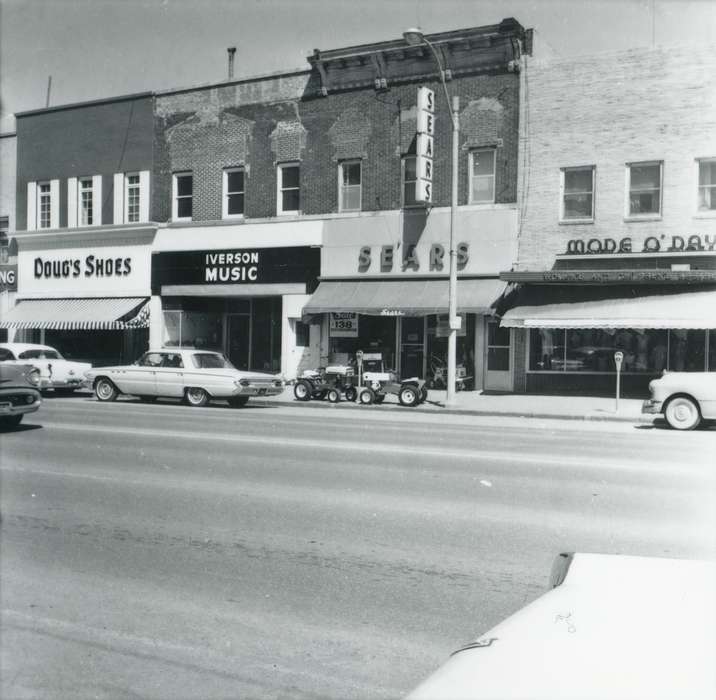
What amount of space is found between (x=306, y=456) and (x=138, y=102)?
21570 millimetres

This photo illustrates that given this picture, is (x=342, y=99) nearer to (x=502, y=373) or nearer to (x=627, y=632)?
(x=502, y=373)

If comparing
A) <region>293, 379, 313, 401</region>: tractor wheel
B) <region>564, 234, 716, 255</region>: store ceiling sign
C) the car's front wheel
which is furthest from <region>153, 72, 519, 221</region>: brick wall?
the car's front wheel

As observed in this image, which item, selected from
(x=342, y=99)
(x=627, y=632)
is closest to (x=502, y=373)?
(x=342, y=99)

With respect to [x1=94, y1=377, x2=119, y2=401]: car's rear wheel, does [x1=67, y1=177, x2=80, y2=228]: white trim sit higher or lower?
higher

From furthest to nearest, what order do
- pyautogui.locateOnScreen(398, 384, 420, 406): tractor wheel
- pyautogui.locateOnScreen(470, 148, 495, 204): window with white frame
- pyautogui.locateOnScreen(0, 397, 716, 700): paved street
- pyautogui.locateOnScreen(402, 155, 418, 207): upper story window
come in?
pyautogui.locateOnScreen(402, 155, 418, 207): upper story window
pyautogui.locateOnScreen(470, 148, 495, 204): window with white frame
pyautogui.locateOnScreen(398, 384, 420, 406): tractor wheel
pyautogui.locateOnScreen(0, 397, 716, 700): paved street

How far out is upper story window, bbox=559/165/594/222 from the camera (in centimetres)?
2086

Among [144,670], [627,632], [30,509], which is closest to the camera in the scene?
[627,632]

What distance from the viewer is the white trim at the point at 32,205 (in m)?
30.4

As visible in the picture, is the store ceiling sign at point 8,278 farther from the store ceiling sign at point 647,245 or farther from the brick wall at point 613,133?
the store ceiling sign at point 647,245

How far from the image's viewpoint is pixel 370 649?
422 centimetres

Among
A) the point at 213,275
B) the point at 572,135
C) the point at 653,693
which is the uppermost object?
the point at 572,135

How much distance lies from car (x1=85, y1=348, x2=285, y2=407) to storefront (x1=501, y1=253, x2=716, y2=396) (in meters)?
6.43

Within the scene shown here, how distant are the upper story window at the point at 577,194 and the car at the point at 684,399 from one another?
7504 mm

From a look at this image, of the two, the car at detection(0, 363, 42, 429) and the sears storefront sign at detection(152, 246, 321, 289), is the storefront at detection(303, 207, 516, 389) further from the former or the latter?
the car at detection(0, 363, 42, 429)
